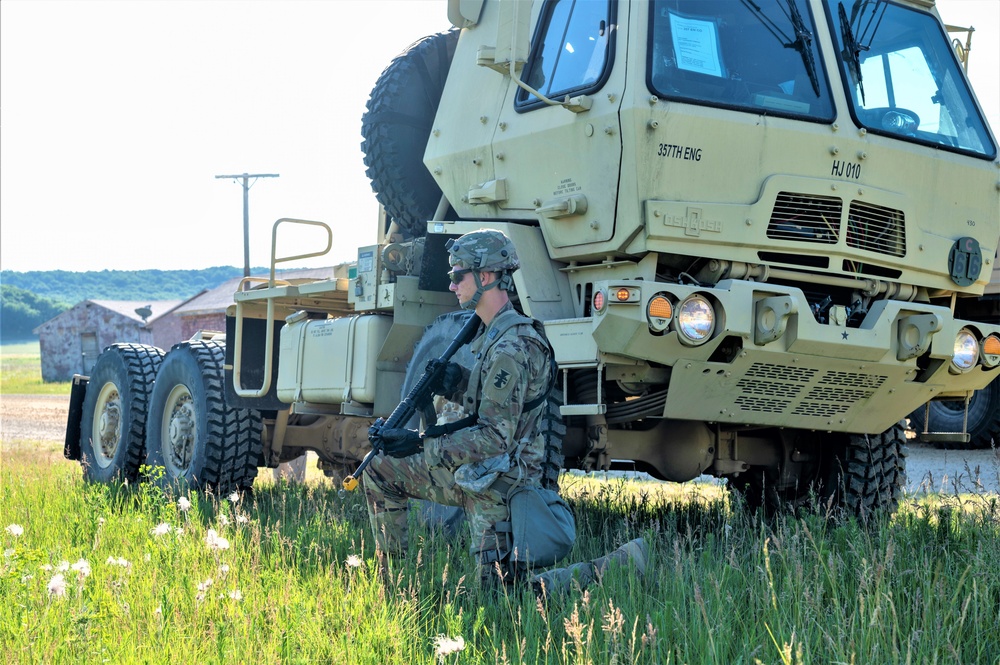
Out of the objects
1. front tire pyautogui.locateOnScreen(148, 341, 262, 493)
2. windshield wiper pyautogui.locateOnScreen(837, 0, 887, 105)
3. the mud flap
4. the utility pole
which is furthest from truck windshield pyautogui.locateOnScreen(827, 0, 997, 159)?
the utility pole

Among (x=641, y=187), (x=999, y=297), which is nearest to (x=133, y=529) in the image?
(x=641, y=187)

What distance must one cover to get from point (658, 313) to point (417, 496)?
134 centimetres

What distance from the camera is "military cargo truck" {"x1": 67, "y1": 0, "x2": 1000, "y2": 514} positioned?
5.49 m

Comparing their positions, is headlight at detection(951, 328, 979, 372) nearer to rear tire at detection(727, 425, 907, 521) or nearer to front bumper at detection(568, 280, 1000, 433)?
front bumper at detection(568, 280, 1000, 433)

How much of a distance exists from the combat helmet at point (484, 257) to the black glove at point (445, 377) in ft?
0.88

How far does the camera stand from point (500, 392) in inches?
180

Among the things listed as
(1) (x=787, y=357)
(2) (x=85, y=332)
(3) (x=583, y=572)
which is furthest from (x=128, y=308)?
(3) (x=583, y=572)

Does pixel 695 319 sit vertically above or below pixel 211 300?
below

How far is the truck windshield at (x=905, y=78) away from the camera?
6.07m

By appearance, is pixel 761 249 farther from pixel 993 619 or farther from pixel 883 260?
pixel 993 619

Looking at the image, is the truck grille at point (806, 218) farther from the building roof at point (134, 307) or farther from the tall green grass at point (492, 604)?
the building roof at point (134, 307)

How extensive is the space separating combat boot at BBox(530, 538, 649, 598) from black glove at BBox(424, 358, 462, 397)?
86 centimetres

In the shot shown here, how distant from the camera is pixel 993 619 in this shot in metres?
4.29

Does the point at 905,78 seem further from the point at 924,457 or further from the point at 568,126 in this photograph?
the point at 924,457
